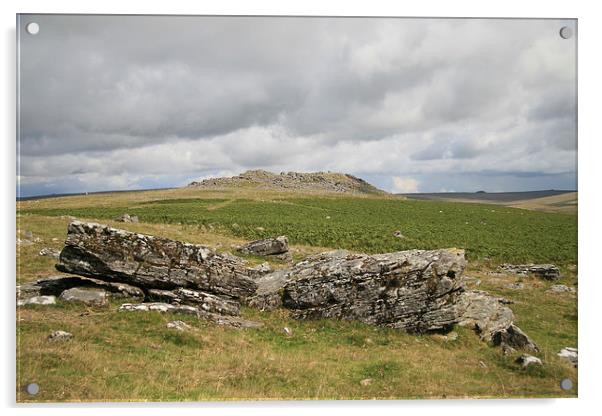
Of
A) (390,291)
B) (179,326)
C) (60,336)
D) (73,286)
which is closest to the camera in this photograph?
(60,336)

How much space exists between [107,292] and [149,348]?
12.1ft

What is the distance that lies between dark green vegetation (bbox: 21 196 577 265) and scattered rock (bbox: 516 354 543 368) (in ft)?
17.1

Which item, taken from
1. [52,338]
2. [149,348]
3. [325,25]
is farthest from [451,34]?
[52,338]

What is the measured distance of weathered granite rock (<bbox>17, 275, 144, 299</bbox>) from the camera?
11.9 meters

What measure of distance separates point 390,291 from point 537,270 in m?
9.98

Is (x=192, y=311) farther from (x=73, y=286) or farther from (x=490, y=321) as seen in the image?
(x=490, y=321)

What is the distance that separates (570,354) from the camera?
1137 cm

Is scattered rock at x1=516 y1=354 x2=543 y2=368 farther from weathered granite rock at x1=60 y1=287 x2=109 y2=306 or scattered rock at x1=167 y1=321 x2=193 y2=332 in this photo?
weathered granite rock at x1=60 y1=287 x2=109 y2=306

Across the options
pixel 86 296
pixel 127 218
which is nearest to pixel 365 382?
pixel 86 296

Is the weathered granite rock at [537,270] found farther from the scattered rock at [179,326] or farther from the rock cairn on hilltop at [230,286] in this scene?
the scattered rock at [179,326]

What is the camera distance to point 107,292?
12.3m

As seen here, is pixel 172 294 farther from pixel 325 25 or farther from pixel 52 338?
pixel 325 25

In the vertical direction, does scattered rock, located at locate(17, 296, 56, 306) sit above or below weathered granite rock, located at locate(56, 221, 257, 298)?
below

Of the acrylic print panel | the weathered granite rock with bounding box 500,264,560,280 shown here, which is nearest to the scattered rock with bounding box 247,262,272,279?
the acrylic print panel
